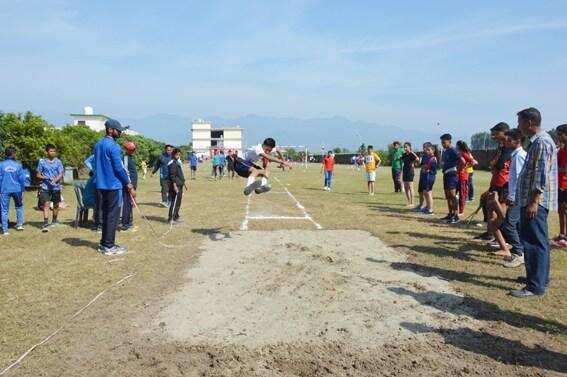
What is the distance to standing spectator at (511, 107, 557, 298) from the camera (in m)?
5.73

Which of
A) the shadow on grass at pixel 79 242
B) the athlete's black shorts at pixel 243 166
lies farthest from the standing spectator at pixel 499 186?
the shadow on grass at pixel 79 242

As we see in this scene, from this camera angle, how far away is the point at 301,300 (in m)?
5.62

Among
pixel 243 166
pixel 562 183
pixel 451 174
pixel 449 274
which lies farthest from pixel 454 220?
pixel 243 166

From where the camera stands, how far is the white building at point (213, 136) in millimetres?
127500

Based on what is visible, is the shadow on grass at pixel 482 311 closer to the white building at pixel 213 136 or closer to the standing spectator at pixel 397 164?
the standing spectator at pixel 397 164

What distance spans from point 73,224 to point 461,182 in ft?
32.3

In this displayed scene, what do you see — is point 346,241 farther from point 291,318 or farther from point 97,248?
point 97,248

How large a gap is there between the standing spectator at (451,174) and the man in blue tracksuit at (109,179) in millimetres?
7687

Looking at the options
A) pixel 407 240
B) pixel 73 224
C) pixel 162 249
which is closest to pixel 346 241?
pixel 407 240

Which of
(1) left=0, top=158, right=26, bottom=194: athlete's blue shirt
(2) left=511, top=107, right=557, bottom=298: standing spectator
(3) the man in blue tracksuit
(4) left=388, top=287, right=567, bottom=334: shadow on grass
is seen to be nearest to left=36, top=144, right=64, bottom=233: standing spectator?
(1) left=0, top=158, right=26, bottom=194: athlete's blue shirt

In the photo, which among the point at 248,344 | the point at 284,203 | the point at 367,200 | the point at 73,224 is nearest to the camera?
the point at 248,344

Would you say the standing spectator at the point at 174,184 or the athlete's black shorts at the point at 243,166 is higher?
the athlete's black shorts at the point at 243,166

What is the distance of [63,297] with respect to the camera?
596 cm

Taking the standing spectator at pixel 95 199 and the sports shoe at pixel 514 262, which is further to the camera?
the standing spectator at pixel 95 199
